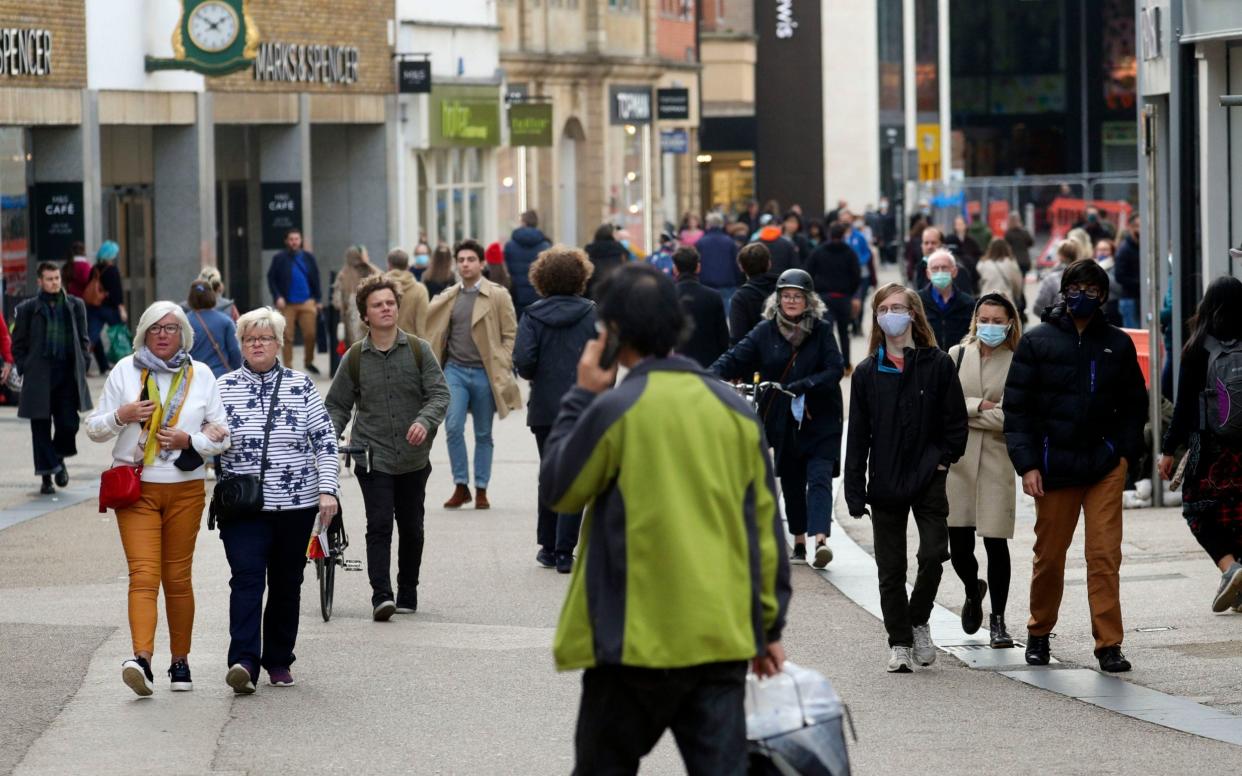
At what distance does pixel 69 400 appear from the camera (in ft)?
54.5

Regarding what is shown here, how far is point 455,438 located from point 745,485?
33.5 ft

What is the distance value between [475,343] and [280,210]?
18.4 m

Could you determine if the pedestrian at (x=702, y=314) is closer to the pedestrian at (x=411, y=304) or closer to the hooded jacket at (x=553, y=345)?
the hooded jacket at (x=553, y=345)

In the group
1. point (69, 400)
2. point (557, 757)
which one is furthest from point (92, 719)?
point (69, 400)

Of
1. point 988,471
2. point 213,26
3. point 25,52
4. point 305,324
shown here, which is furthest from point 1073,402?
point 213,26

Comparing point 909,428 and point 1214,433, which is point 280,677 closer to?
point 909,428

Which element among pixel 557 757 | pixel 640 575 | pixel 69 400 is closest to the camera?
pixel 640 575

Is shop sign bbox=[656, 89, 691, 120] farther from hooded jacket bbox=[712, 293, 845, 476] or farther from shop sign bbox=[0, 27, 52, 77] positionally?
hooded jacket bbox=[712, 293, 845, 476]

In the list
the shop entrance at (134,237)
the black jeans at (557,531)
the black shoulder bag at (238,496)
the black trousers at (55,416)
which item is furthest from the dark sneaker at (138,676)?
the shop entrance at (134,237)

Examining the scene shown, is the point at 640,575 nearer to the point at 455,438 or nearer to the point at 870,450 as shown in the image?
the point at 870,450

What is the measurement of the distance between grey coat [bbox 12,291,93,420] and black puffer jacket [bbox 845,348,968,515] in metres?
8.45

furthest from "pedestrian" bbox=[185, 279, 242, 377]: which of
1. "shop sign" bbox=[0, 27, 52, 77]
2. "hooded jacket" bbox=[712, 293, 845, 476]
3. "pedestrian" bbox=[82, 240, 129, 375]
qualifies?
"shop sign" bbox=[0, 27, 52, 77]

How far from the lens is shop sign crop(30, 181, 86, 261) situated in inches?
1083

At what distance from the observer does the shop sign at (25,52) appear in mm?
26219
